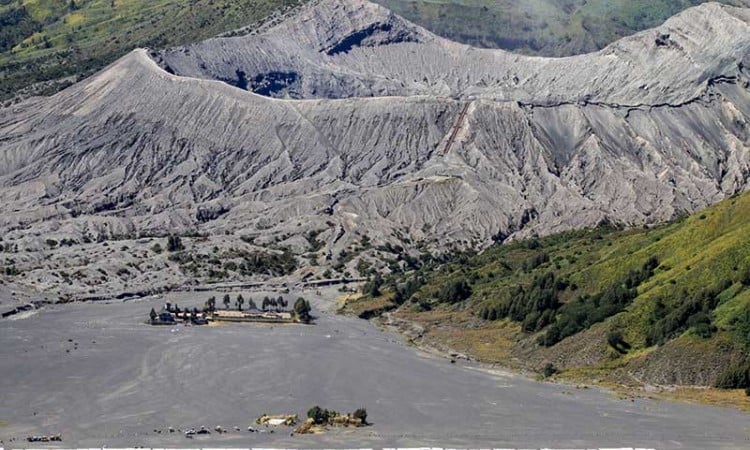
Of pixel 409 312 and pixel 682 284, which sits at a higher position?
pixel 682 284

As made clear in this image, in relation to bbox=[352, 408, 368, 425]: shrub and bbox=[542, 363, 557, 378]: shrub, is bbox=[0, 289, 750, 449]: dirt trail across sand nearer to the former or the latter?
bbox=[352, 408, 368, 425]: shrub

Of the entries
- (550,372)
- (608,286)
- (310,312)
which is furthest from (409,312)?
(550,372)

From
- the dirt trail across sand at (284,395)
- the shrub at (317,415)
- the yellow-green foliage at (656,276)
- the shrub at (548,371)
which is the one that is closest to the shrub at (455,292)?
the yellow-green foliage at (656,276)

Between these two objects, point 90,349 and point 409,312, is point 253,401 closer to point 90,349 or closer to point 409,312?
point 90,349

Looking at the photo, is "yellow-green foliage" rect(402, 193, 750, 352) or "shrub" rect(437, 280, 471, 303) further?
"shrub" rect(437, 280, 471, 303)

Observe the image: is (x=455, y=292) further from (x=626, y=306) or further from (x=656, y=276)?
(x=626, y=306)

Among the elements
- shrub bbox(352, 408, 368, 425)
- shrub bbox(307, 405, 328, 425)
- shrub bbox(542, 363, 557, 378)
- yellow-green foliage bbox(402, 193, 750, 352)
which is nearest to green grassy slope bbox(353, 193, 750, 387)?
yellow-green foliage bbox(402, 193, 750, 352)
